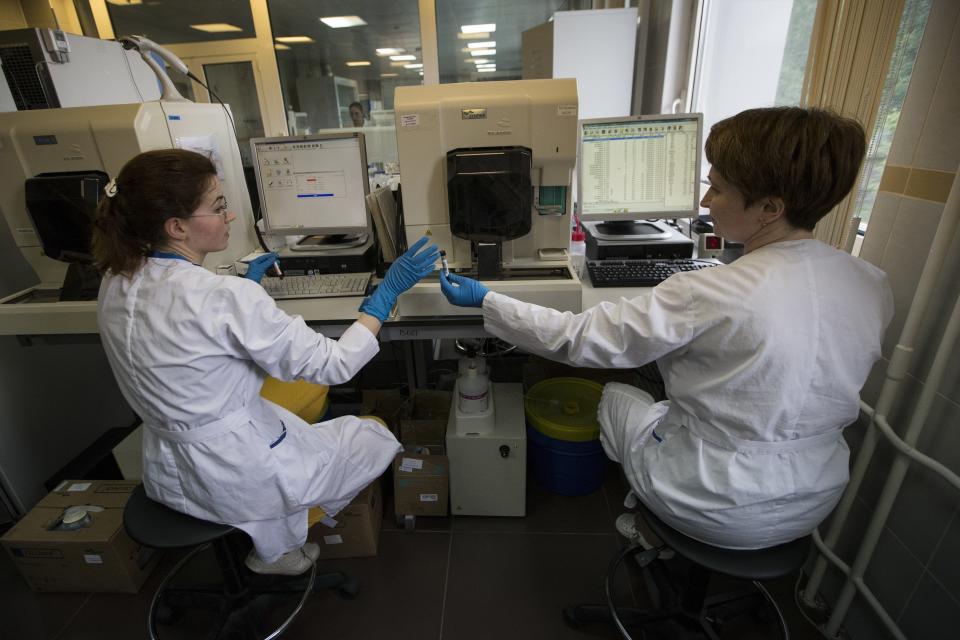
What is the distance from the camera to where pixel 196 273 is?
3.19 feet

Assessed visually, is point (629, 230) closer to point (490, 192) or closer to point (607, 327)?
point (490, 192)

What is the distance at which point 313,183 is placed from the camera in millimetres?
1730

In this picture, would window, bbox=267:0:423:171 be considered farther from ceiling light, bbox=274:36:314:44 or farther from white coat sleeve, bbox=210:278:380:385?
white coat sleeve, bbox=210:278:380:385

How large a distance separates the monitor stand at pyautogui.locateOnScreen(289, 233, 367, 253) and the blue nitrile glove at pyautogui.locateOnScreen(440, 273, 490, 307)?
2.06 feet

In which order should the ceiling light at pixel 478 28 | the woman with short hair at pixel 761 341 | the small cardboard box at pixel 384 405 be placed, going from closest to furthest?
the woman with short hair at pixel 761 341
the small cardboard box at pixel 384 405
the ceiling light at pixel 478 28

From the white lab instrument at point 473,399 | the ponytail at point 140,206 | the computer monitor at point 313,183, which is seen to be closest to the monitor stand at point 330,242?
the computer monitor at point 313,183

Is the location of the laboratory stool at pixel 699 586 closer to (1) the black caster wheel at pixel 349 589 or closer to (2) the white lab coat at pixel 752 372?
(2) the white lab coat at pixel 752 372

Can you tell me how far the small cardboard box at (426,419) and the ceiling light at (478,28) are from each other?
393 centimetres

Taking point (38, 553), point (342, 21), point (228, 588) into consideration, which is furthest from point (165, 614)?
point (342, 21)

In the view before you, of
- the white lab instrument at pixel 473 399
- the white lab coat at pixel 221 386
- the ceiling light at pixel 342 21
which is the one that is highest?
the ceiling light at pixel 342 21

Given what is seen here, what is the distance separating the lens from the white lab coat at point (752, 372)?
843 mm

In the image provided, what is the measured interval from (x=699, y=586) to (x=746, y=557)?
0.30 m

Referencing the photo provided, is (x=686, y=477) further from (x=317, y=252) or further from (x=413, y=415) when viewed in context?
(x=317, y=252)

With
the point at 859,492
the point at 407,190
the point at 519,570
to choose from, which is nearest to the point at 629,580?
the point at 519,570
